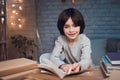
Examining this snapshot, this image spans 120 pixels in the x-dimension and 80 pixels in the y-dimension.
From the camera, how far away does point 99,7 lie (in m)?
3.88

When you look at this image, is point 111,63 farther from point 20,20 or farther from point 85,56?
point 20,20

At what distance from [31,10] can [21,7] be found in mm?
191

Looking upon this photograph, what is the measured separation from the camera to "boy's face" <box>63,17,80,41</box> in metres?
1.09

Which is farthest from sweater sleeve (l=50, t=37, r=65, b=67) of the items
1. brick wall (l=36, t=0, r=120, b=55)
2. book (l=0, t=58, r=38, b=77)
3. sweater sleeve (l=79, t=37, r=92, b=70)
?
brick wall (l=36, t=0, r=120, b=55)

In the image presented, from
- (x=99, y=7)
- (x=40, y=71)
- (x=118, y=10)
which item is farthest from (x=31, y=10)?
(x=40, y=71)

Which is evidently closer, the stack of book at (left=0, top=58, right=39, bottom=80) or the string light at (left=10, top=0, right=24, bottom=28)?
the stack of book at (left=0, top=58, right=39, bottom=80)

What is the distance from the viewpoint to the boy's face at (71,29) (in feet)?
3.58

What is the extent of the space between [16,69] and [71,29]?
1.42 ft

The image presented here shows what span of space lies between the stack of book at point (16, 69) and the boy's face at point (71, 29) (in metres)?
0.34

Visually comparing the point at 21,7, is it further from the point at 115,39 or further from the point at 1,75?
the point at 1,75

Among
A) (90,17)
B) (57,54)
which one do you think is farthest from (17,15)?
(57,54)

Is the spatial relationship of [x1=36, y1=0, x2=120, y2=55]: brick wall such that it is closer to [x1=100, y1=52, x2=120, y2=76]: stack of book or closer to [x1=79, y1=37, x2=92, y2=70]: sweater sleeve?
[x1=79, y1=37, x2=92, y2=70]: sweater sleeve

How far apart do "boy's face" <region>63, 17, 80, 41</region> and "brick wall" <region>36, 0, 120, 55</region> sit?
2.84 m

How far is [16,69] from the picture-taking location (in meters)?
0.72
